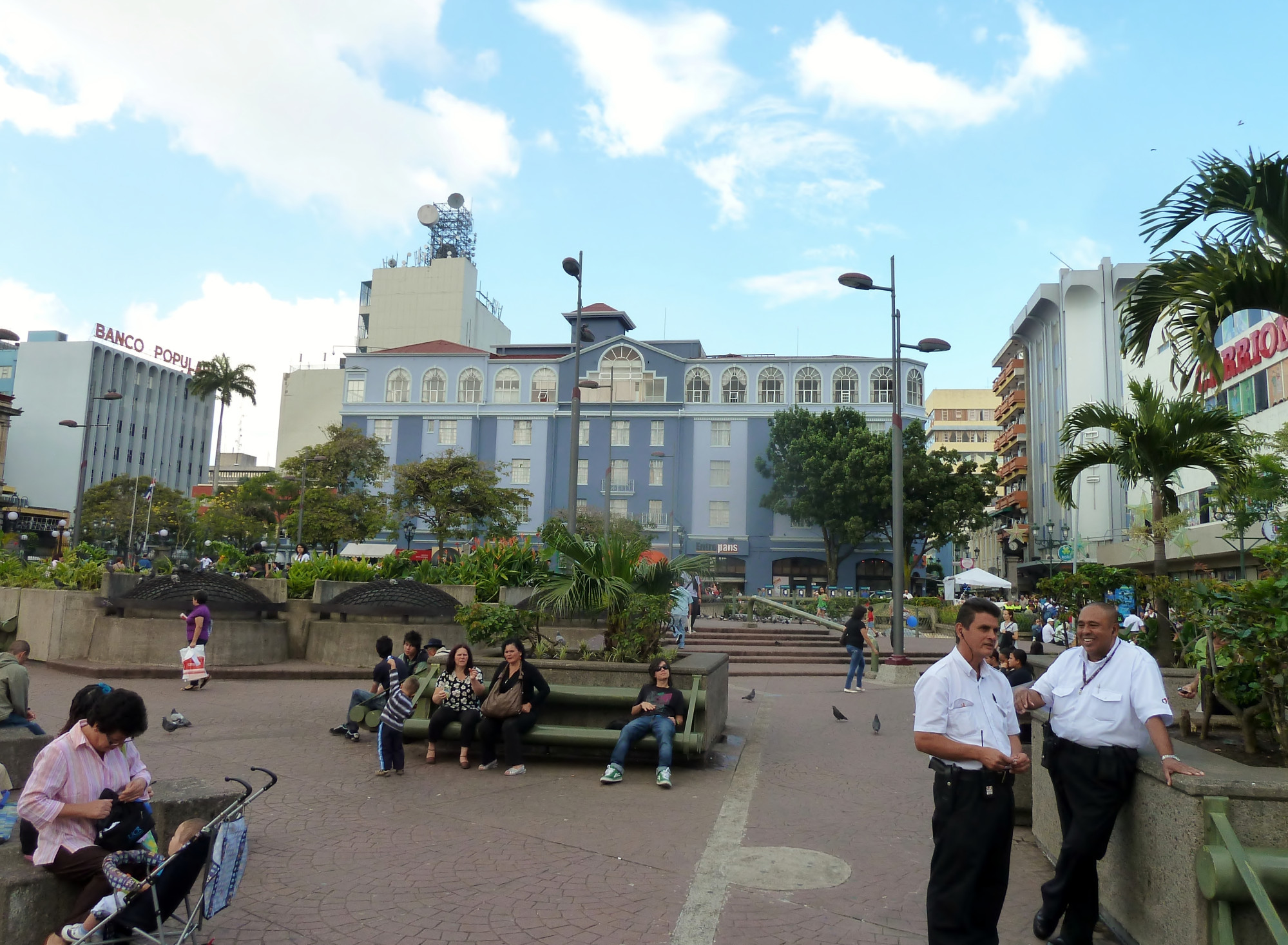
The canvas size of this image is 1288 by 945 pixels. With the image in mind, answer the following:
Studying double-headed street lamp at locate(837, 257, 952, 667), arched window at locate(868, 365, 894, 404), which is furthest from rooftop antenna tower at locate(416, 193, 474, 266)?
double-headed street lamp at locate(837, 257, 952, 667)

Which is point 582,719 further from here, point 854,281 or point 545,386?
point 545,386

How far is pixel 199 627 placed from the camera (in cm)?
1440

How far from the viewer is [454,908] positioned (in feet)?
16.8

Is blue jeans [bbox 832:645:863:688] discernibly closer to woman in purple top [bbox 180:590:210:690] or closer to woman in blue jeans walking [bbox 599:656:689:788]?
woman in blue jeans walking [bbox 599:656:689:788]

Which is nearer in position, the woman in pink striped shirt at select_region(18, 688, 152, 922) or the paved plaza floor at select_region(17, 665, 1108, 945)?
the woman in pink striped shirt at select_region(18, 688, 152, 922)

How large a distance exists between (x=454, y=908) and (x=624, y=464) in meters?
55.4

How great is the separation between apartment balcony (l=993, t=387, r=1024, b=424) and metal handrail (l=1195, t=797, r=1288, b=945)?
66.1 m

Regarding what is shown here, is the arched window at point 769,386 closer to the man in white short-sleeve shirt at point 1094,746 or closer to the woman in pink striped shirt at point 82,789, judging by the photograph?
the man in white short-sleeve shirt at point 1094,746

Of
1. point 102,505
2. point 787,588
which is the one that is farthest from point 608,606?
point 102,505

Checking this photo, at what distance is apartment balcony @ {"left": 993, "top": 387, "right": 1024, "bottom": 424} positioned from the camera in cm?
6544

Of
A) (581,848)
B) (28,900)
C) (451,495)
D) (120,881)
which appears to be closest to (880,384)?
(451,495)

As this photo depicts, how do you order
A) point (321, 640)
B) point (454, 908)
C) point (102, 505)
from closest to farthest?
1. point (454, 908)
2. point (321, 640)
3. point (102, 505)

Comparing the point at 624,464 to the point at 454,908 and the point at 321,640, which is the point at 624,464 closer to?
the point at 321,640

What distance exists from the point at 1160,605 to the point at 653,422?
51967 mm
